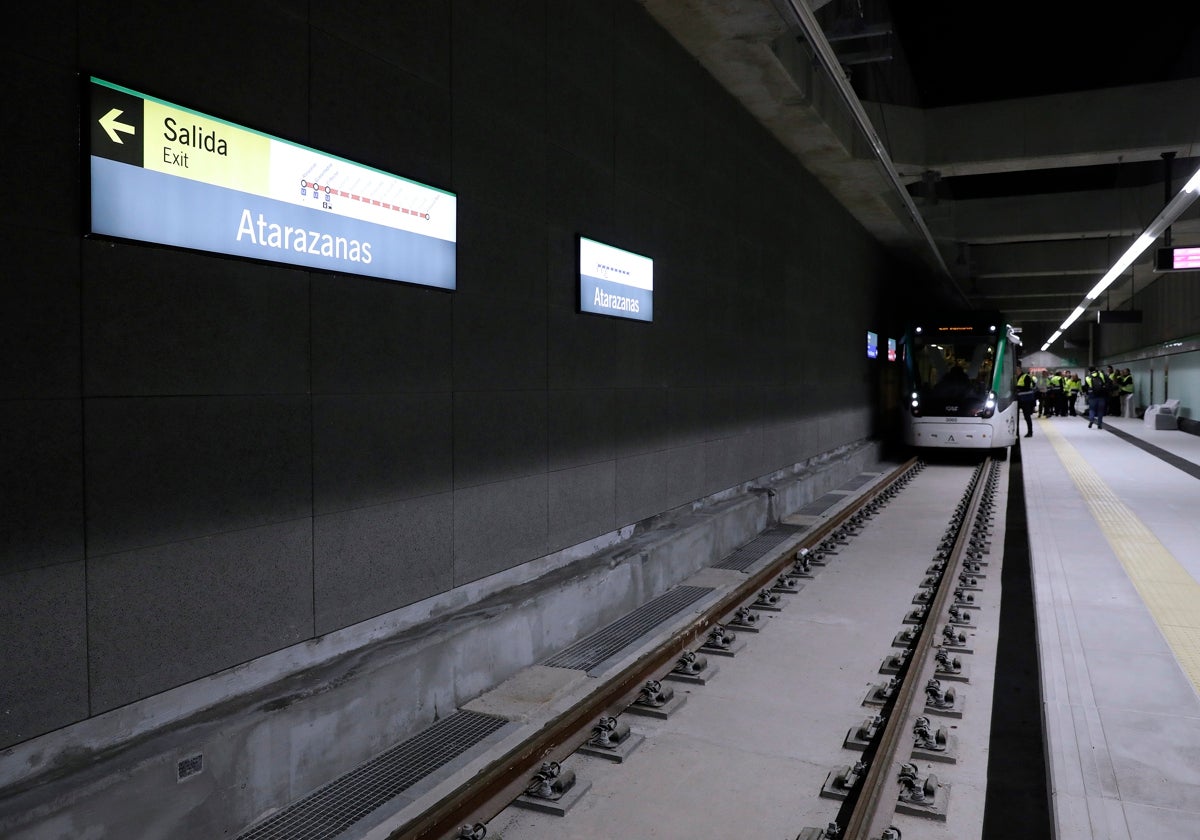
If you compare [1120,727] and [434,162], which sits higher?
[434,162]

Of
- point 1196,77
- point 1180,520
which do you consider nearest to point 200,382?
point 1180,520

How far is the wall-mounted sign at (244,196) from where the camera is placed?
9.46ft

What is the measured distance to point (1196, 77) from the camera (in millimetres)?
11398

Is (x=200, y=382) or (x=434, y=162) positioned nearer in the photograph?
(x=200, y=382)

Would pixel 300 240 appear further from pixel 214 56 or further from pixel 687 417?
pixel 687 417

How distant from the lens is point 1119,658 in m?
4.86

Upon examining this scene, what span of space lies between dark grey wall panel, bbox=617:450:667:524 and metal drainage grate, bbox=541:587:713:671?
772 mm

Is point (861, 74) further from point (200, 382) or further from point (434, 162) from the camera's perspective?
point (200, 382)

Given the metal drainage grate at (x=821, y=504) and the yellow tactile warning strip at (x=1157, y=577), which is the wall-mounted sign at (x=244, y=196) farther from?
the metal drainage grate at (x=821, y=504)

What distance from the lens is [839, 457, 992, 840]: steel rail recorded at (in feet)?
9.83

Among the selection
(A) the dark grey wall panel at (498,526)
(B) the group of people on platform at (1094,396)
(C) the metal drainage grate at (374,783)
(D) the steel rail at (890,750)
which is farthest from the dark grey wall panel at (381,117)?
(B) the group of people on platform at (1094,396)

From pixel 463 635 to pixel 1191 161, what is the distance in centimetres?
1512

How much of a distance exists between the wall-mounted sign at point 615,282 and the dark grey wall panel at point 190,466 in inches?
113

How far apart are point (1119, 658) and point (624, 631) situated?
9.68 ft
